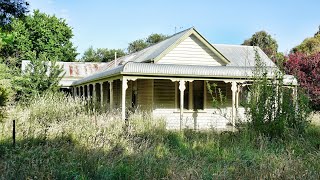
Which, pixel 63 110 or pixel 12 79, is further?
pixel 12 79

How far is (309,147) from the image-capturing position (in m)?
8.79

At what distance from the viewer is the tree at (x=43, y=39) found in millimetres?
50438

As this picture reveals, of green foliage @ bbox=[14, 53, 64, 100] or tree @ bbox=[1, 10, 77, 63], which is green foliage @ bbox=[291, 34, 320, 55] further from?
tree @ bbox=[1, 10, 77, 63]

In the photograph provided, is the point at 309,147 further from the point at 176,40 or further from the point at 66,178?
the point at 176,40

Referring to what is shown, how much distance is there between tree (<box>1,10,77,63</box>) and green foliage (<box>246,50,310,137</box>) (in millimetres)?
42831

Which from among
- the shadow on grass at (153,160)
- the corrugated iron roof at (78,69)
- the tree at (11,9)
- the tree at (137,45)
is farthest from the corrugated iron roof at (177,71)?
the tree at (137,45)

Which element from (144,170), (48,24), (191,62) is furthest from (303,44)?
(144,170)

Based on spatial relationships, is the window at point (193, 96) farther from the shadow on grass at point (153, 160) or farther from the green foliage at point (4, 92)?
the shadow on grass at point (153, 160)

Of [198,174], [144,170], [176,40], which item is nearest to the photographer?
[198,174]

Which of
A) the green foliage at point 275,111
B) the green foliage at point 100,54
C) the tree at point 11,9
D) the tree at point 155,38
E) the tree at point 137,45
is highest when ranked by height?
the tree at point 155,38

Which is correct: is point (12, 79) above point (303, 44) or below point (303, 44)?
below

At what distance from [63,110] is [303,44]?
3370 cm

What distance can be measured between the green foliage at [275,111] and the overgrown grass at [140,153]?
39 cm

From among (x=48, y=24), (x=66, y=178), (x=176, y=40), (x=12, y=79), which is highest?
(x=48, y=24)
